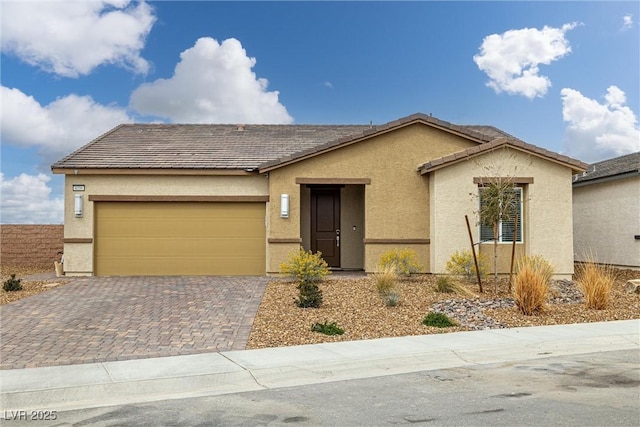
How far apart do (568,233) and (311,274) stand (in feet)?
24.8

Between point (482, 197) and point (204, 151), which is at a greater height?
point (204, 151)

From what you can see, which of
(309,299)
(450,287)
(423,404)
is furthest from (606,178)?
(423,404)

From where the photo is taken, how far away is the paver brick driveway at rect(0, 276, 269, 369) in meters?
9.27

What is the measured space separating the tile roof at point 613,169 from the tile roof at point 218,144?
10.9ft

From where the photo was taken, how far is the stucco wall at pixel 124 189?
18391mm

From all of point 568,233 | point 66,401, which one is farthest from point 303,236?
point 66,401

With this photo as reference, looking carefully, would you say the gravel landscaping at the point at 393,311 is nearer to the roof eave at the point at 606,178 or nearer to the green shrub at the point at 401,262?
the green shrub at the point at 401,262

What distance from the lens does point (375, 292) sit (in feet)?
47.5

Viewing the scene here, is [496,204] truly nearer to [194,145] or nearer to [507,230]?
[507,230]

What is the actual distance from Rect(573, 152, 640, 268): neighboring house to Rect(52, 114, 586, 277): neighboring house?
347 cm

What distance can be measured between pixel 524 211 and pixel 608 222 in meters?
5.40

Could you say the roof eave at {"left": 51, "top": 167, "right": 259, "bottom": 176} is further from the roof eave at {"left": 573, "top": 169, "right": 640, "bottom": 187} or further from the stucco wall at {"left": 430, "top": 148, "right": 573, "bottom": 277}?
the roof eave at {"left": 573, "top": 169, "right": 640, "bottom": 187}

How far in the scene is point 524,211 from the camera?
17297 mm

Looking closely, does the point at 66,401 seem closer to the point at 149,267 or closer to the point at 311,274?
the point at 311,274
